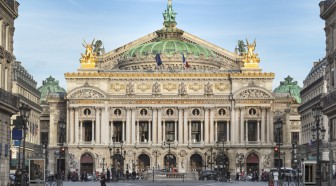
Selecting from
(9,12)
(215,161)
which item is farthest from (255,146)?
(9,12)

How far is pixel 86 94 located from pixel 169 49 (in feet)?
79.5

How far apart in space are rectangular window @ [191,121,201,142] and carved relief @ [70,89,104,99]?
755 inches

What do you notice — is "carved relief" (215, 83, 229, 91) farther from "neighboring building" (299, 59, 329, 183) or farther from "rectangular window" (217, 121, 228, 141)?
"neighboring building" (299, 59, 329, 183)

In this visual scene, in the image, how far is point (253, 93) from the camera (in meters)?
163

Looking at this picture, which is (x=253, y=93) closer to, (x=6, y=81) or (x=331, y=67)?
(x=331, y=67)

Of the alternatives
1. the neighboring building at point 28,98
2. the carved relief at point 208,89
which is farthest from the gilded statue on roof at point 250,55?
the neighboring building at point 28,98

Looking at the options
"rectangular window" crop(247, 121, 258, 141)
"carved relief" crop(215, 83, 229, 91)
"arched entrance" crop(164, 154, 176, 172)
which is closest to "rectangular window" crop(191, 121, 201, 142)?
"arched entrance" crop(164, 154, 176, 172)

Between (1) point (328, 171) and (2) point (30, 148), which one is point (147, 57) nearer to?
(2) point (30, 148)

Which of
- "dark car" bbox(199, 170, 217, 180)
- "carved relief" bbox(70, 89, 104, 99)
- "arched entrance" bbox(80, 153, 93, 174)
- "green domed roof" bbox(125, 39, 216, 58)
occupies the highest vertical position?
"green domed roof" bbox(125, 39, 216, 58)

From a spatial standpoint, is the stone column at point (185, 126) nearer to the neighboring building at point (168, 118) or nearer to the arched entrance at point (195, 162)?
the neighboring building at point (168, 118)

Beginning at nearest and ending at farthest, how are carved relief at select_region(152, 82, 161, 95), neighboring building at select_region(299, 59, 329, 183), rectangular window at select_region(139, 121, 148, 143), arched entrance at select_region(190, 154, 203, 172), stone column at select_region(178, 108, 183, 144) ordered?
1. neighboring building at select_region(299, 59, 329, 183)
2. stone column at select_region(178, 108, 183, 144)
3. carved relief at select_region(152, 82, 161, 95)
4. arched entrance at select_region(190, 154, 203, 172)
5. rectangular window at select_region(139, 121, 148, 143)

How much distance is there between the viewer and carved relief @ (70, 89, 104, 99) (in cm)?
16238

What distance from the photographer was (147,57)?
17575 cm

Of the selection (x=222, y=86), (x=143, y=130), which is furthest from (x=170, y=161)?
(x=222, y=86)
